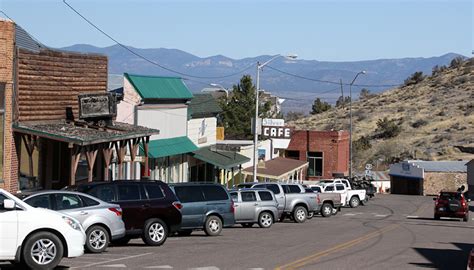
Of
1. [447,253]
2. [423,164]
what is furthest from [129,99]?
[423,164]

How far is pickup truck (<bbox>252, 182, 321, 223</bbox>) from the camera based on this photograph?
1539 inches

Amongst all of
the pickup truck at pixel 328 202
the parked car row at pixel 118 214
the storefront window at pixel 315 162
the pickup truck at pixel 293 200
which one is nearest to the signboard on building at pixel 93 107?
the parked car row at pixel 118 214

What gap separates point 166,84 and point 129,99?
5.46 metres

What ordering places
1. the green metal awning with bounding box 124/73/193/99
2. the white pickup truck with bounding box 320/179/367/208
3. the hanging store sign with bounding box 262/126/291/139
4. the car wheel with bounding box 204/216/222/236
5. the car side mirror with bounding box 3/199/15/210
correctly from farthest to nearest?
the hanging store sign with bounding box 262/126/291/139, the white pickup truck with bounding box 320/179/367/208, the green metal awning with bounding box 124/73/193/99, the car wheel with bounding box 204/216/222/236, the car side mirror with bounding box 3/199/15/210

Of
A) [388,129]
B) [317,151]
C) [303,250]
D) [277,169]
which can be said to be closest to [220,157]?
[277,169]

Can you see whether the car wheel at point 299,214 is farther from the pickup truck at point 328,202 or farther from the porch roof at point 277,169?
the porch roof at point 277,169

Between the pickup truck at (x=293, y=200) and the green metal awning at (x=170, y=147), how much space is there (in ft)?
23.1

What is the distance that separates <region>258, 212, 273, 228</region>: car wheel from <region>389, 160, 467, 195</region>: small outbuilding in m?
52.3

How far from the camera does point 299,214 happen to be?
3956 cm

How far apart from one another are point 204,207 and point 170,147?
18120mm

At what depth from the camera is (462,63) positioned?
552ft

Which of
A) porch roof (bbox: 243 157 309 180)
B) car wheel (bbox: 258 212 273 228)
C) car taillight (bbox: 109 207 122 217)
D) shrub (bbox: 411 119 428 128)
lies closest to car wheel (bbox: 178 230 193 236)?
car wheel (bbox: 258 212 273 228)

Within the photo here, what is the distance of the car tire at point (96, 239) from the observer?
22.1 meters

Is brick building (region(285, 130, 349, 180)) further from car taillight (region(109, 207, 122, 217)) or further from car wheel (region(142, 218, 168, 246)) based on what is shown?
car taillight (region(109, 207, 122, 217))
